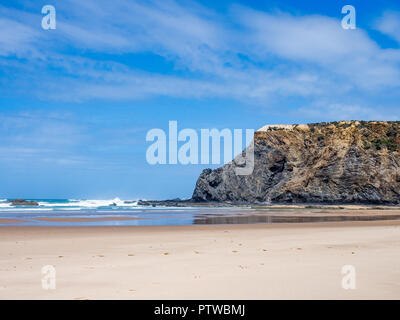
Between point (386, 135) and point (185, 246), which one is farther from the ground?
point (386, 135)

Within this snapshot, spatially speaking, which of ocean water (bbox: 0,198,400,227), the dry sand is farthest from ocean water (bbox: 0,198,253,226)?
the dry sand

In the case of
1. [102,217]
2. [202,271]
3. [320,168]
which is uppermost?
[320,168]

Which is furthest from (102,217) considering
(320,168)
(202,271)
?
(320,168)

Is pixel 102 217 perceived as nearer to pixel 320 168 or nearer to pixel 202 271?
pixel 202 271

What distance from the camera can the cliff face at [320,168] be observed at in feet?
237

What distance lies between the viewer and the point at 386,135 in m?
83.6

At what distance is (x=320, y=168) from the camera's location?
77.2 metres

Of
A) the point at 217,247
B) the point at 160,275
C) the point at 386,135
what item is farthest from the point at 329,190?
the point at 160,275

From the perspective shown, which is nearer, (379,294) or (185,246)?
(379,294)

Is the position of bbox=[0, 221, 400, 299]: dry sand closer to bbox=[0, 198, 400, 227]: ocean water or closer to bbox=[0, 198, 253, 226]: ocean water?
bbox=[0, 198, 253, 226]: ocean water

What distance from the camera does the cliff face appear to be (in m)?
72.2
